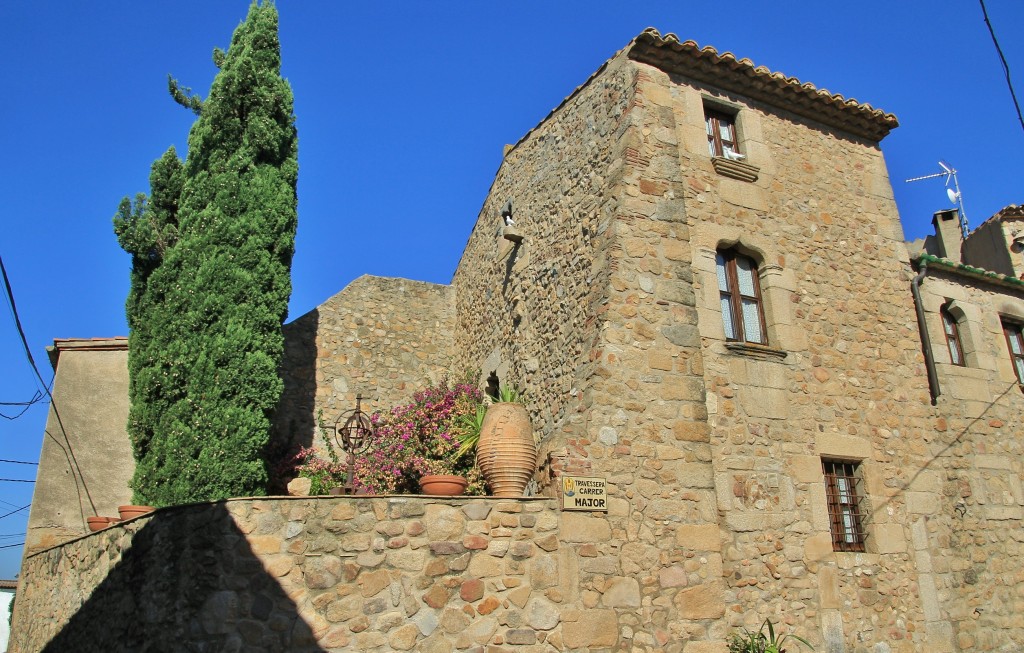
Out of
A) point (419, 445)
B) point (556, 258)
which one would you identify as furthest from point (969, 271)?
point (419, 445)

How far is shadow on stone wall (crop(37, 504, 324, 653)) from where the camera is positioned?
6.45 metres

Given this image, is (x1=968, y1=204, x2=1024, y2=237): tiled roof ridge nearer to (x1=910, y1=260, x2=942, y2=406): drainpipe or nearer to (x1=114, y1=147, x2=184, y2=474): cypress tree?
(x1=910, y1=260, x2=942, y2=406): drainpipe

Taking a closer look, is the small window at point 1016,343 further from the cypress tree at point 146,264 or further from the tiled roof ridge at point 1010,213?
the cypress tree at point 146,264

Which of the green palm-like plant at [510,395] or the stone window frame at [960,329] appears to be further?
the stone window frame at [960,329]

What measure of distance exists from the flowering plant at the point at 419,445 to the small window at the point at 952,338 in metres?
7.14

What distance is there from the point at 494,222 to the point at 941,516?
787cm

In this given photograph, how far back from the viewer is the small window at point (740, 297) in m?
9.46

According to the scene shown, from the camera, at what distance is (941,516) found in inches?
384

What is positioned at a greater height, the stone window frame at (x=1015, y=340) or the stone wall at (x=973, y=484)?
the stone window frame at (x=1015, y=340)

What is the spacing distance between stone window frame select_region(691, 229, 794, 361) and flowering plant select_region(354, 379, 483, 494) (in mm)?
3610

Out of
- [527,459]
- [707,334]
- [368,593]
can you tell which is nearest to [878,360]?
[707,334]

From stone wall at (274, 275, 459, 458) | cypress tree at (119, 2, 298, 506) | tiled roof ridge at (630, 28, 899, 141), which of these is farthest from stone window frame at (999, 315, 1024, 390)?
cypress tree at (119, 2, 298, 506)

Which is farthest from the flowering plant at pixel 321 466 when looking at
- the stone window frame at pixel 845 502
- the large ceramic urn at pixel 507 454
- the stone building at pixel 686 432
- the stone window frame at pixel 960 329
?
the stone window frame at pixel 960 329

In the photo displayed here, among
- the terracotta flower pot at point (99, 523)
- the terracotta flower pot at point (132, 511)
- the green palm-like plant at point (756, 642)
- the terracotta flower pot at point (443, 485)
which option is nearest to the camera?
the green palm-like plant at point (756, 642)
